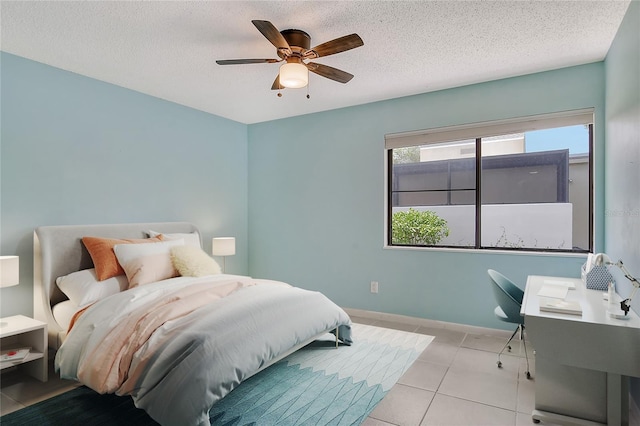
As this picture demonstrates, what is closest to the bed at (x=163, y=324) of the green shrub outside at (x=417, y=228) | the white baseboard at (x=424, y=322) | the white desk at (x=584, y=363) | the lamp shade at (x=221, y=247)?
the lamp shade at (x=221, y=247)

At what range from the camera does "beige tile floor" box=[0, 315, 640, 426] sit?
226 centimetres

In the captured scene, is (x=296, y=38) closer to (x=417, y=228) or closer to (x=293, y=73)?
(x=293, y=73)

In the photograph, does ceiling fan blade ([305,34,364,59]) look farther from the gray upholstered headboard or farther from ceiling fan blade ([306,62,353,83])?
the gray upholstered headboard

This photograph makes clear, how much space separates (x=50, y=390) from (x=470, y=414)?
2.85 metres

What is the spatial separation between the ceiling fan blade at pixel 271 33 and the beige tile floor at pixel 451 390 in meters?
2.41

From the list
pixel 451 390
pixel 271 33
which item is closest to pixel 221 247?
pixel 271 33

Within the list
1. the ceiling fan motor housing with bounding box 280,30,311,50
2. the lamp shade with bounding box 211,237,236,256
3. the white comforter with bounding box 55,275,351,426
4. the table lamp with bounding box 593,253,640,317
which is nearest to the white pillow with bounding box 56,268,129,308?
the white comforter with bounding box 55,275,351,426

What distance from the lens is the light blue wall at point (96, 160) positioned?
3039mm

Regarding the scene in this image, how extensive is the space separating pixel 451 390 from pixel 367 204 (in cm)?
227

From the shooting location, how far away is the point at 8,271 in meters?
2.68

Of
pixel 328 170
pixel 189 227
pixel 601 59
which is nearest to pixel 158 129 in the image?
pixel 189 227

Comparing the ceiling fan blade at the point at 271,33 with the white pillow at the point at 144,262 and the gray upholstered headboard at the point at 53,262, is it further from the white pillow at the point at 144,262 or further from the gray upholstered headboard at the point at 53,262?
the gray upholstered headboard at the point at 53,262

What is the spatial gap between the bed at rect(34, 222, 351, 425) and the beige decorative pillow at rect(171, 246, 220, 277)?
0.06 ft

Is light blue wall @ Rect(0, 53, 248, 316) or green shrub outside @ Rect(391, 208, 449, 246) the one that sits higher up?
light blue wall @ Rect(0, 53, 248, 316)
